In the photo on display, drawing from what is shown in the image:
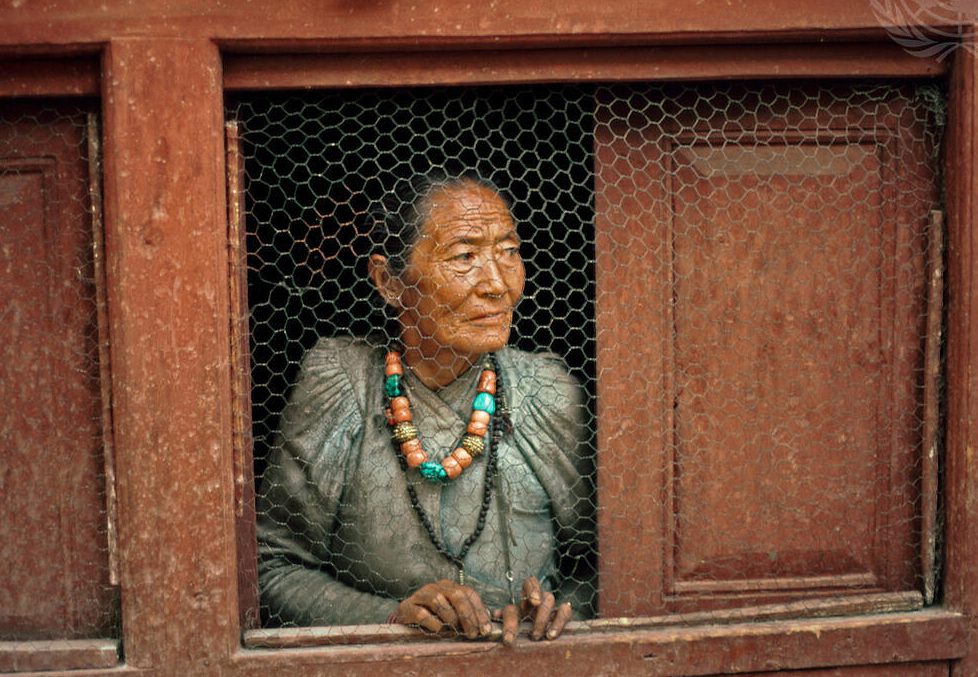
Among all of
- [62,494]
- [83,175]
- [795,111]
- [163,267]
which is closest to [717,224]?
[795,111]

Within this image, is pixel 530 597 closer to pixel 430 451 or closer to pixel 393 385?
pixel 430 451

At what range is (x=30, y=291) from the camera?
1.87 m

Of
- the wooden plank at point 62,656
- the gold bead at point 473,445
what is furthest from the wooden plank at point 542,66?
the wooden plank at point 62,656

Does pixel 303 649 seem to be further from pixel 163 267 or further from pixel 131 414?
pixel 163 267

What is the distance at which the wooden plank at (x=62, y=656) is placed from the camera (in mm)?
1824

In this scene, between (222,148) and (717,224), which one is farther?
(717,224)

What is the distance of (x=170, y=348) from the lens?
5.84 feet

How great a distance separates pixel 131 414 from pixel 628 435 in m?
0.85

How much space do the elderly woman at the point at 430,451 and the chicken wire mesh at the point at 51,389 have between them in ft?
1.08

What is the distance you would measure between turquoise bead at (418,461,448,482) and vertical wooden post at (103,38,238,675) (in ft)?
1.25

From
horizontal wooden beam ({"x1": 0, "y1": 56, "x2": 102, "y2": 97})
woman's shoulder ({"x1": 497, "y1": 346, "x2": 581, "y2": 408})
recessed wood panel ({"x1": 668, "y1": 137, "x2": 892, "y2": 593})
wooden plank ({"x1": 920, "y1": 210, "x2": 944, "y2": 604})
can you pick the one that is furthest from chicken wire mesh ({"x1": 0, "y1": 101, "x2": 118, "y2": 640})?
wooden plank ({"x1": 920, "y1": 210, "x2": 944, "y2": 604})

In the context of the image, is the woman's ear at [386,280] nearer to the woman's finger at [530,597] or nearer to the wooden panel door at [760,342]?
the wooden panel door at [760,342]

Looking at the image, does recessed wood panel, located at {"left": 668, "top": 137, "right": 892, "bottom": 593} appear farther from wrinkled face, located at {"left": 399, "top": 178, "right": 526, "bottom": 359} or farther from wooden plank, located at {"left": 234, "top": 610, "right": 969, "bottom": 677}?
wrinkled face, located at {"left": 399, "top": 178, "right": 526, "bottom": 359}

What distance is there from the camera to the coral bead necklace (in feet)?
6.73
